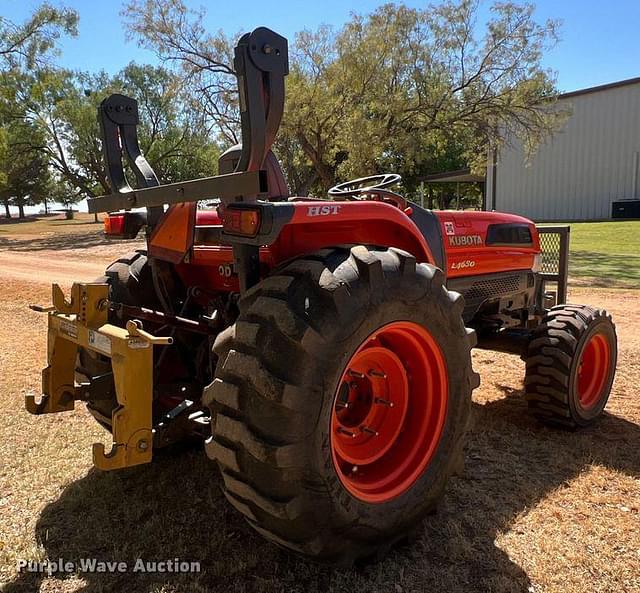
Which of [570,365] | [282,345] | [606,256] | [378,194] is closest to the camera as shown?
[282,345]

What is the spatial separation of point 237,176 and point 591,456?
2.73m

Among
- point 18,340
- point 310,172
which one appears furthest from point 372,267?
point 310,172

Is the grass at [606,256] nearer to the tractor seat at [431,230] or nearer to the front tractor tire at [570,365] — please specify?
the front tractor tire at [570,365]

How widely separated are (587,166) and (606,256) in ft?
58.7

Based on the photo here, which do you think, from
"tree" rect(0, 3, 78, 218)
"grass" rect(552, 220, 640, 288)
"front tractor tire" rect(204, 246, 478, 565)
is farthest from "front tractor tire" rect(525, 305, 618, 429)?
"tree" rect(0, 3, 78, 218)

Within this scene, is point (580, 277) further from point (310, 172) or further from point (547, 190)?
point (547, 190)

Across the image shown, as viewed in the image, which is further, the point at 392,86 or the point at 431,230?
the point at 392,86

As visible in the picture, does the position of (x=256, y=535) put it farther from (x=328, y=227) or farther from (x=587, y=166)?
(x=587, y=166)

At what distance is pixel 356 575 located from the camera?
2.27m

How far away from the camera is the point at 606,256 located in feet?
48.9

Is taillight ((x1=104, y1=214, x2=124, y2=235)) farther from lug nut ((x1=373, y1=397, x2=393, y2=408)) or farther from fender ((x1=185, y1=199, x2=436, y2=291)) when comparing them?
lug nut ((x1=373, y1=397, x2=393, y2=408))

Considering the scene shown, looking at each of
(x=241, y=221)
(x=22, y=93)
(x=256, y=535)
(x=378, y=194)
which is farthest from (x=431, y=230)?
(x=22, y=93)

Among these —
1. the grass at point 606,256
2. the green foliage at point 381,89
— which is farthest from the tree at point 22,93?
the grass at point 606,256

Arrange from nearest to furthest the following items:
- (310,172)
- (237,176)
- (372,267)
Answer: (237,176) < (372,267) < (310,172)
